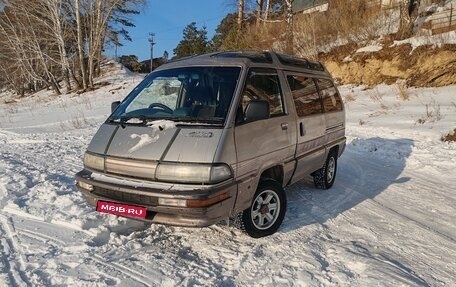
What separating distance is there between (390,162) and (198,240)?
569 cm

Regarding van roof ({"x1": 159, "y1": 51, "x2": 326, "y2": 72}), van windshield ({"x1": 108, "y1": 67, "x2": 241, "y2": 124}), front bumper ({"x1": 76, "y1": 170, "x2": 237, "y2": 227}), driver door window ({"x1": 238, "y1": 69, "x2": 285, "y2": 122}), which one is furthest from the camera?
van roof ({"x1": 159, "y1": 51, "x2": 326, "y2": 72})

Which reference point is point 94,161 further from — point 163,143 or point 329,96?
point 329,96

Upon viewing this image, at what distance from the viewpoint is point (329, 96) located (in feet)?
20.2

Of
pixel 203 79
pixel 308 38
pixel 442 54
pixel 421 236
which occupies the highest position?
pixel 308 38

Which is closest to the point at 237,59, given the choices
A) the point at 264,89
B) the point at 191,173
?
the point at 264,89

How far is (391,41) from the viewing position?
1628 centimetres

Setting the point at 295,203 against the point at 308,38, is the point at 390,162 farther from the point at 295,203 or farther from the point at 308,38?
the point at 308,38

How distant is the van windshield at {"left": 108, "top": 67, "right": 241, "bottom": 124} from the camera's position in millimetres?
3922

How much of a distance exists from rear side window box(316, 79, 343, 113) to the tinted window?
1513 mm

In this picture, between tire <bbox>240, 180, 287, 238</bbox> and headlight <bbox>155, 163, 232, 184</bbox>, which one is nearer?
headlight <bbox>155, 163, 232, 184</bbox>

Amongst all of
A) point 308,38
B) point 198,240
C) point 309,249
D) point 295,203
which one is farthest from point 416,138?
point 308,38

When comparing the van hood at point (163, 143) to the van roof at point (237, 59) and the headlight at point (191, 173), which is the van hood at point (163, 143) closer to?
the headlight at point (191, 173)

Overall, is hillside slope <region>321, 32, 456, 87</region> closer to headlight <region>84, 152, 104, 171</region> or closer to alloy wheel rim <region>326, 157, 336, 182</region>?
alloy wheel rim <region>326, 157, 336, 182</region>

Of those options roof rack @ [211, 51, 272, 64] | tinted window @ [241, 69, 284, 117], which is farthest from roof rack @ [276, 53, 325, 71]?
tinted window @ [241, 69, 284, 117]
